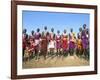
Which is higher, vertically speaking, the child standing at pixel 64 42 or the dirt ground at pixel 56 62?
the child standing at pixel 64 42

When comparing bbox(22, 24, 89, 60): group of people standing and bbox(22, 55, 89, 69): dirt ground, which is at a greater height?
bbox(22, 24, 89, 60): group of people standing

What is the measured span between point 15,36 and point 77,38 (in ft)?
2.10

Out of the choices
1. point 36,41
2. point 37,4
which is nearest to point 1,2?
point 37,4

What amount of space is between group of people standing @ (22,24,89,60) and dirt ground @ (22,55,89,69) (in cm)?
4

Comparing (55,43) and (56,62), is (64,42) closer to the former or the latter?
(55,43)

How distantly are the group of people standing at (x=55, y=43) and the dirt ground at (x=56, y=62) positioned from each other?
4 centimetres

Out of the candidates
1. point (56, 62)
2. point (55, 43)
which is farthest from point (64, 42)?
point (56, 62)

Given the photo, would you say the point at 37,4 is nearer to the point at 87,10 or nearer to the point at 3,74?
the point at 87,10

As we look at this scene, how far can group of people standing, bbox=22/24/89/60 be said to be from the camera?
202cm

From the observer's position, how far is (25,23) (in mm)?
1990

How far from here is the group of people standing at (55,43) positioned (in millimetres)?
2020

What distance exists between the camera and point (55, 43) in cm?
210

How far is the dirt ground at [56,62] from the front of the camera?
2027 millimetres

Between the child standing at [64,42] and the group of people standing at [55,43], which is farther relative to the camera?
the child standing at [64,42]
